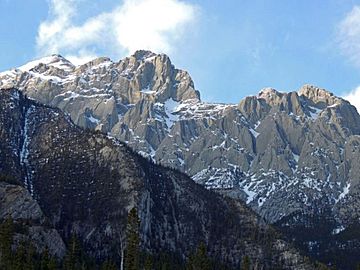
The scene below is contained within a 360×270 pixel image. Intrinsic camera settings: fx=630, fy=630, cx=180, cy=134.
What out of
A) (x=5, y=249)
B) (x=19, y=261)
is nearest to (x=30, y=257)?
(x=19, y=261)

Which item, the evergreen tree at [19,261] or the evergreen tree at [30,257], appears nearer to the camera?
the evergreen tree at [19,261]

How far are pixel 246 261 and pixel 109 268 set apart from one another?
40572mm

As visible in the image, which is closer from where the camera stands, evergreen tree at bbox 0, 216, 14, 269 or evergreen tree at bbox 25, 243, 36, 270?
evergreen tree at bbox 0, 216, 14, 269

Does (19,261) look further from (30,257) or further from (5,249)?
(30,257)

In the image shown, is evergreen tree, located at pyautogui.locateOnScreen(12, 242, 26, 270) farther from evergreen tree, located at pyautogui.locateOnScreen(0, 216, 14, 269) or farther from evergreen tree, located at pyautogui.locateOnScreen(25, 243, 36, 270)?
evergreen tree, located at pyautogui.locateOnScreen(0, 216, 14, 269)

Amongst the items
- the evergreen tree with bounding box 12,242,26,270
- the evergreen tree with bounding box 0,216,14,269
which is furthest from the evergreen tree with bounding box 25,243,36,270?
the evergreen tree with bounding box 0,216,14,269

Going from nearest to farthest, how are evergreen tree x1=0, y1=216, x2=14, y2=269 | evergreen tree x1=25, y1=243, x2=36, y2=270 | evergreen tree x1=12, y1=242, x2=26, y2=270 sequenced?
evergreen tree x1=0, y1=216, x2=14, y2=269 → evergreen tree x1=12, y1=242, x2=26, y2=270 → evergreen tree x1=25, y1=243, x2=36, y2=270

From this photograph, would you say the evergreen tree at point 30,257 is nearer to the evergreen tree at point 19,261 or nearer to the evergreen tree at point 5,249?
the evergreen tree at point 19,261

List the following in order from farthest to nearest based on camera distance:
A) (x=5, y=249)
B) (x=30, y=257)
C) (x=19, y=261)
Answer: (x=30, y=257) → (x=19, y=261) → (x=5, y=249)

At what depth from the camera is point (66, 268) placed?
174 metres

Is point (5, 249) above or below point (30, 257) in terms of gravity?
below

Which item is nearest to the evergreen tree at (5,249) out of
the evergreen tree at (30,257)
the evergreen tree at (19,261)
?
the evergreen tree at (19,261)

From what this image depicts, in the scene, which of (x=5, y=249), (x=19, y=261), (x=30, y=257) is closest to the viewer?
(x=5, y=249)

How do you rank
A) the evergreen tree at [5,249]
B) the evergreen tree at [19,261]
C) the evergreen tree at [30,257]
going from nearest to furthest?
the evergreen tree at [5,249]
the evergreen tree at [19,261]
the evergreen tree at [30,257]
